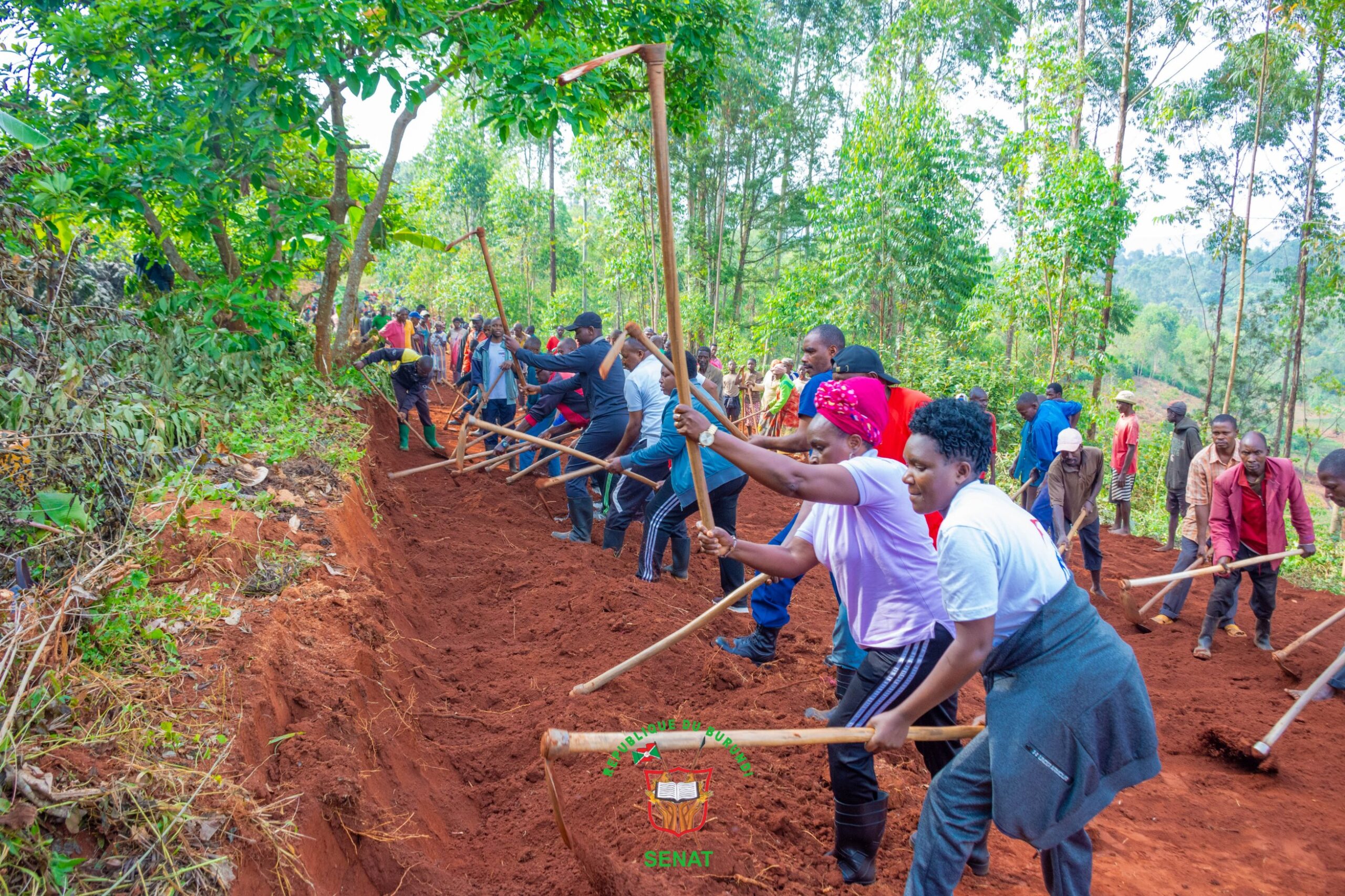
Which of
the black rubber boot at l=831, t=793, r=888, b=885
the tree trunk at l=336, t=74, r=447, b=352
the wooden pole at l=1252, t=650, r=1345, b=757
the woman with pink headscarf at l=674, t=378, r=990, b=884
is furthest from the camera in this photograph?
the tree trunk at l=336, t=74, r=447, b=352

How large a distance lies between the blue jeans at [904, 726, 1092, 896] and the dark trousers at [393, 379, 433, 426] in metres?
9.45

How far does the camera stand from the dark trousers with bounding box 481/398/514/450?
37.2 feet

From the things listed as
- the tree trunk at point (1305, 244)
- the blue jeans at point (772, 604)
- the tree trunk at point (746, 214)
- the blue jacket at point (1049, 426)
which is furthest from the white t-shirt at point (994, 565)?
the tree trunk at point (746, 214)

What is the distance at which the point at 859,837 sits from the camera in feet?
10.4

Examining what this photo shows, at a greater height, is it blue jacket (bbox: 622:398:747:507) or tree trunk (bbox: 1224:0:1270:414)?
tree trunk (bbox: 1224:0:1270:414)

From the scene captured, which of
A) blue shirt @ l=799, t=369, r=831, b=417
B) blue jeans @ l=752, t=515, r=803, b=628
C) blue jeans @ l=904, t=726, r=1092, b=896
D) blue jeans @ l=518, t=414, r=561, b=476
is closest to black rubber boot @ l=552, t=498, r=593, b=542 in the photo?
blue jeans @ l=518, t=414, r=561, b=476

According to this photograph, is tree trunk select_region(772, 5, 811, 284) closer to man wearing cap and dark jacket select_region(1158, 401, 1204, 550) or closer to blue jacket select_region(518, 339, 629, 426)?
man wearing cap and dark jacket select_region(1158, 401, 1204, 550)

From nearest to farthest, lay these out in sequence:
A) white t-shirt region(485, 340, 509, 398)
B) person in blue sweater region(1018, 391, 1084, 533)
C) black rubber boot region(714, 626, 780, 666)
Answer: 1. black rubber boot region(714, 626, 780, 666)
2. person in blue sweater region(1018, 391, 1084, 533)
3. white t-shirt region(485, 340, 509, 398)

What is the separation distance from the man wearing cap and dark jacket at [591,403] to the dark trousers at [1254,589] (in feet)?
16.7

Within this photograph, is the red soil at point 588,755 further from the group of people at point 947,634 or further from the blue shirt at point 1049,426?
the blue shirt at point 1049,426

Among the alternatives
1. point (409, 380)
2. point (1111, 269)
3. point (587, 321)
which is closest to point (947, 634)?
point (587, 321)

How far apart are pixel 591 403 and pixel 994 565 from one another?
5770 mm

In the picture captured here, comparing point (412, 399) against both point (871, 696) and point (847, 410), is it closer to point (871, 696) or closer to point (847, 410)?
point (847, 410)

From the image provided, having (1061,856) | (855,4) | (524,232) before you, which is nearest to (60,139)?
(1061,856)
